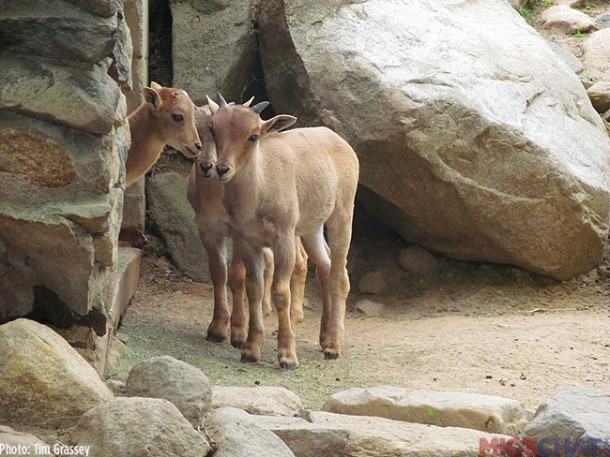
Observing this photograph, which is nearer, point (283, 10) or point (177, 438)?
point (177, 438)

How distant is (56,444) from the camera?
4.38 metres

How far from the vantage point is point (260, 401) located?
5457 millimetres

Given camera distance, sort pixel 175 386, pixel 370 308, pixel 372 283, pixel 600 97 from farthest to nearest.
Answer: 1. pixel 600 97
2. pixel 372 283
3. pixel 370 308
4. pixel 175 386

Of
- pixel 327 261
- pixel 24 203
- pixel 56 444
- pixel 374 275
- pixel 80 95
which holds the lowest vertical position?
pixel 374 275

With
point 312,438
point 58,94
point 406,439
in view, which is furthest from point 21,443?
point 406,439

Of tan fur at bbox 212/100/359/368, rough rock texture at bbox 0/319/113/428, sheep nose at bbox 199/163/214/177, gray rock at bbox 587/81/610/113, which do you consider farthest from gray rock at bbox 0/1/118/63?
gray rock at bbox 587/81/610/113

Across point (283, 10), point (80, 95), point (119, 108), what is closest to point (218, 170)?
point (119, 108)

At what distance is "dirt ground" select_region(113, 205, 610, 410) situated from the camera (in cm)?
738

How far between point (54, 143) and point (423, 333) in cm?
472

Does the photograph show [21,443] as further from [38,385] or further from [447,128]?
[447,128]

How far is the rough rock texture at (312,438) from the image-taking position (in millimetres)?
4875

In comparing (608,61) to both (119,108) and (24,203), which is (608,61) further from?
(24,203)

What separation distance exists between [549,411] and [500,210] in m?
4.99

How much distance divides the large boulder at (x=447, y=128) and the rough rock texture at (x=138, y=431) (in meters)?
5.71
